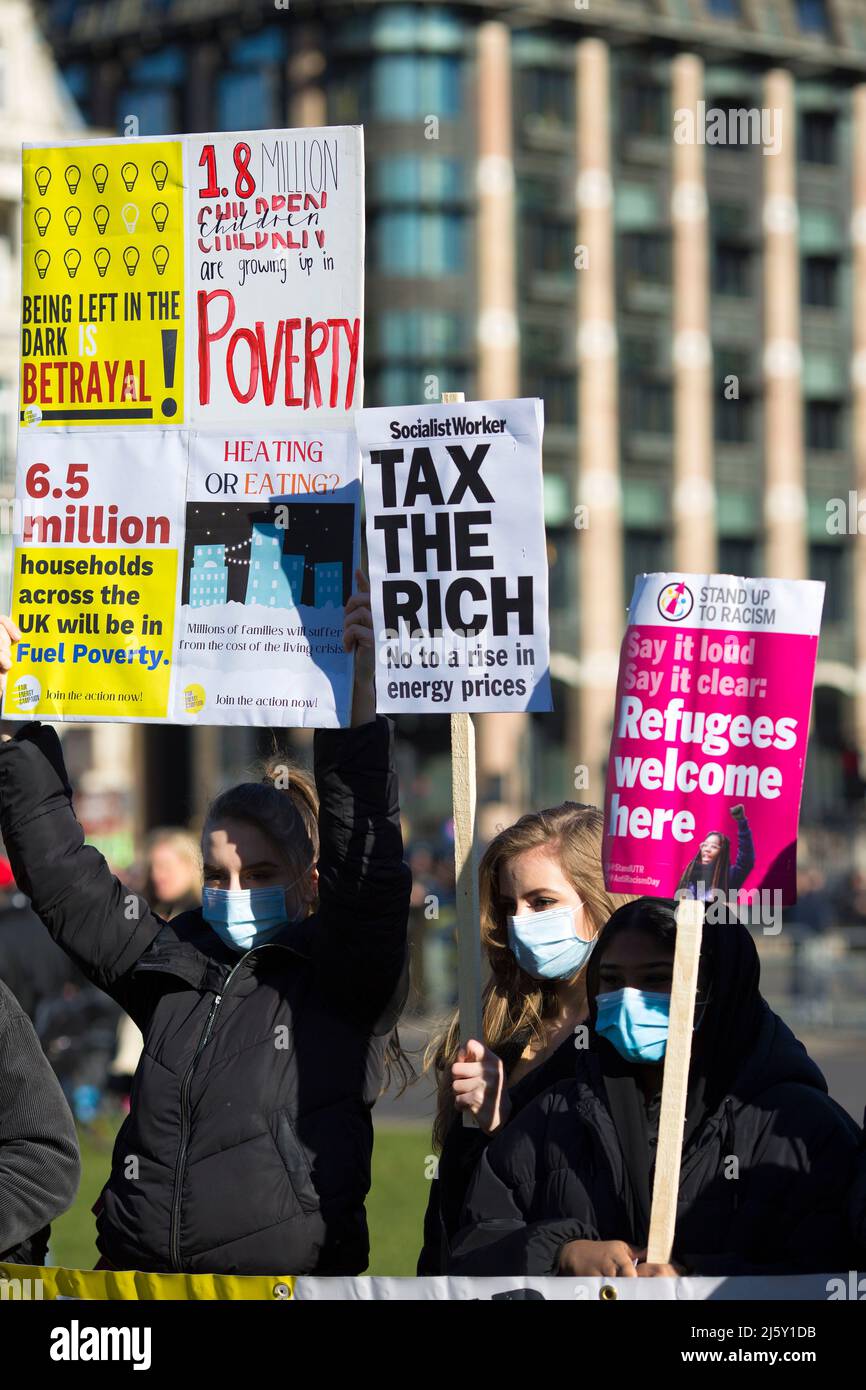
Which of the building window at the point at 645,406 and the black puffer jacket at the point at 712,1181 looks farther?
the building window at the point at 645,406

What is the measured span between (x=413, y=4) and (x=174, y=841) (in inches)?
1653

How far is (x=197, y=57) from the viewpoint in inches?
1950

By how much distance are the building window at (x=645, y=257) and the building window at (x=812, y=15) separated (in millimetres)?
6251

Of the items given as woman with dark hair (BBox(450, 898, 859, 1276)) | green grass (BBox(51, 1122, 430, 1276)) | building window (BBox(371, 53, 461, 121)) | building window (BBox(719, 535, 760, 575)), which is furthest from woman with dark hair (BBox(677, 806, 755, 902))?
building window (BBox(719, 535, 760, 575))

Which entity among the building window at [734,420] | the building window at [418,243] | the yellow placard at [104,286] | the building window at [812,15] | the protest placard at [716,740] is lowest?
the protest placard at [716,740]

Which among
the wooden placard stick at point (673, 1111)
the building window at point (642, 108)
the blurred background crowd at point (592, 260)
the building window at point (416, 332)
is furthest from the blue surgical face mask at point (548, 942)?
the building window at point (642, 108)

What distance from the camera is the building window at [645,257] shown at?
49.6 meters

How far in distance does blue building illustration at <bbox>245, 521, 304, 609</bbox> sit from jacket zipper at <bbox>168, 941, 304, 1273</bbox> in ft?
2.59

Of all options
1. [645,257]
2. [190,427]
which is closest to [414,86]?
[645,257]

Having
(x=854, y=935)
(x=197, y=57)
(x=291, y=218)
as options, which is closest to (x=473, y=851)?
(x=291, y=218)

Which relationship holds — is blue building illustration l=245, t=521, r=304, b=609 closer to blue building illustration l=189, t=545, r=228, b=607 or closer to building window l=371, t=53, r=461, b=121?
blue building illustration l=189, t=545, r=228, b=607

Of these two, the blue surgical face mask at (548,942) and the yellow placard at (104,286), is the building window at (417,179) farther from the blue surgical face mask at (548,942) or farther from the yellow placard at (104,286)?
the blue surgical face mask at (548,942)

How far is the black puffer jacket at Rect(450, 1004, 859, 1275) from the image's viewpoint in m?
3.90

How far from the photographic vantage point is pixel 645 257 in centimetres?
4972
